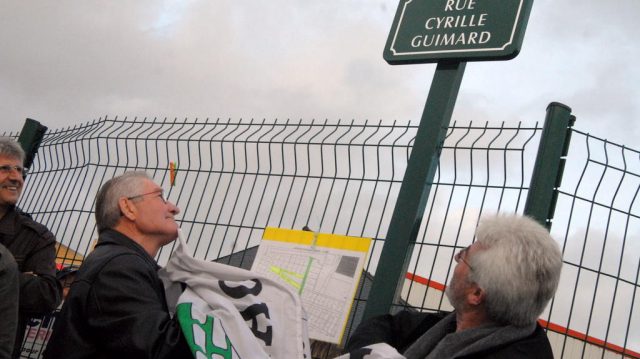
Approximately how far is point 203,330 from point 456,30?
7.91ft

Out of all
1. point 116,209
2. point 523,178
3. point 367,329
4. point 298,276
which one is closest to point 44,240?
point 116,209

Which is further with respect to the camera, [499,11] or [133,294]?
[499,11]

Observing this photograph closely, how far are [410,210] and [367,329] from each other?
0.88 m

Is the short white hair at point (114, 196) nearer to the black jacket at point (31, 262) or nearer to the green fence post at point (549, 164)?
the black jacket at point (31, 262)

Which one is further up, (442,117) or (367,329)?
(442,117)

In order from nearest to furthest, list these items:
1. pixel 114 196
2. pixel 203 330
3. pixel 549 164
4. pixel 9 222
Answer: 1. pixel 203 330
2. pixel 114 196
3. pixel 549 164
4. pixel 9 222

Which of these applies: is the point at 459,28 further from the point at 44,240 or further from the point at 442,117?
the point at 44,240

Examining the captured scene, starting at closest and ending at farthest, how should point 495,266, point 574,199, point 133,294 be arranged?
1. point 133,294
2. point 495,266
3. point 574,199

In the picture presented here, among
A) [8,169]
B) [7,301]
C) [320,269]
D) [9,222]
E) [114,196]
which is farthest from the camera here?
[8,169]

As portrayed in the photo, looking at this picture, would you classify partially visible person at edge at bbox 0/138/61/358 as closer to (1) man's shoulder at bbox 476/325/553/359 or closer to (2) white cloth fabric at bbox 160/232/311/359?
(2) white cloth fabric at bbox 160/232/311/359

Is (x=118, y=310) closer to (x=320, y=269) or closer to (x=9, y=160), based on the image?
(x=320, y=269)

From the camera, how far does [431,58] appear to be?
3.75m

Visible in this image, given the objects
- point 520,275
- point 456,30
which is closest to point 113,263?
point 520,275

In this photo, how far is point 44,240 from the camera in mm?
3539
